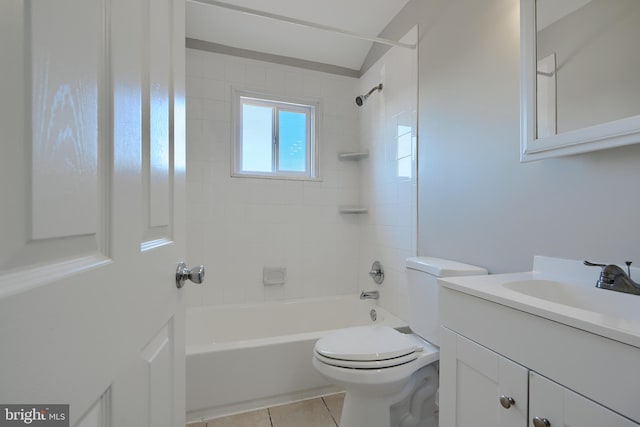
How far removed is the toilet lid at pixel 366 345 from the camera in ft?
3.94

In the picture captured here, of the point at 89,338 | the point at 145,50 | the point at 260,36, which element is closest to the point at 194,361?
the point at 89,338

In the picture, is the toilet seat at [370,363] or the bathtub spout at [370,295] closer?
the toilet seat at [370,363]

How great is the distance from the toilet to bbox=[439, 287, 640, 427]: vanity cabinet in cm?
28

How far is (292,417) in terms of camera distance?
153cm

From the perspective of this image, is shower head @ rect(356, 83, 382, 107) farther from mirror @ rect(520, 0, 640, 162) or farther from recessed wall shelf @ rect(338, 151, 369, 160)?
mirror @ rect(520, 0, 640, 162)

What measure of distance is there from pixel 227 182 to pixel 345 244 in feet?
3.74

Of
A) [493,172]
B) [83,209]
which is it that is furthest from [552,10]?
[83,209]

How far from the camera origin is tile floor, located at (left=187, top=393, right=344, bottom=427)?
4.86 feet

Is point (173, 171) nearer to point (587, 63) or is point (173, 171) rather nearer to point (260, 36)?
point (587, 63)

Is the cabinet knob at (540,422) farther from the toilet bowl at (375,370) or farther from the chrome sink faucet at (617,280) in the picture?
the toilet bowl at (375,370)

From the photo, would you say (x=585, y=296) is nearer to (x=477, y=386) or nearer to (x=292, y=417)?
(x=477, y=386)

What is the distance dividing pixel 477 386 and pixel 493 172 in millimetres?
877

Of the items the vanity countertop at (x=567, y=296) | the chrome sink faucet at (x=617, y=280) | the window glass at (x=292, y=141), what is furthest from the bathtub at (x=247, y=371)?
the window glass at (x=292, y=141)

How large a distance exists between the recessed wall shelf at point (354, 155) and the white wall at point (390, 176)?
49 mm
